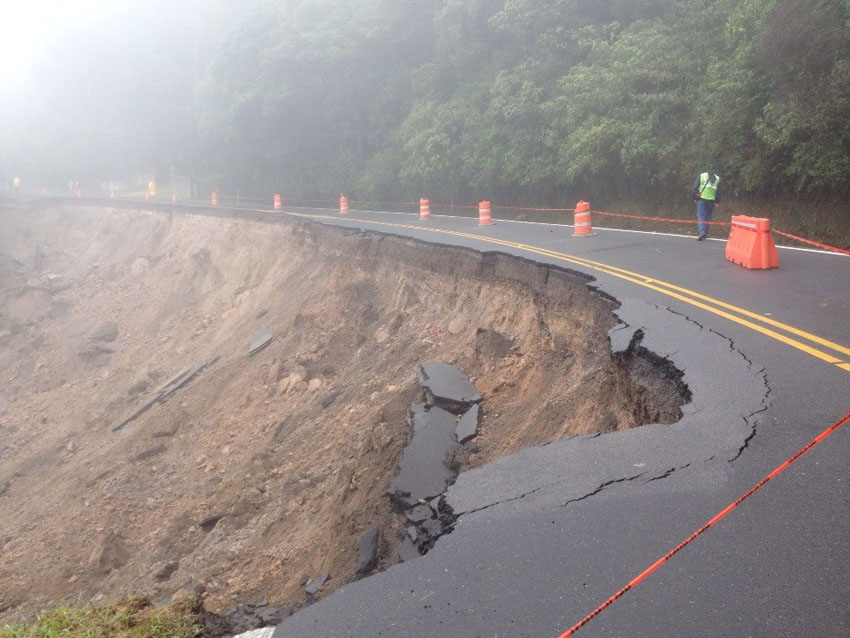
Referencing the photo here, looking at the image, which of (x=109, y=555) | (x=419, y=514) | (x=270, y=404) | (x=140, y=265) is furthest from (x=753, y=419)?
(x=140, y=265)

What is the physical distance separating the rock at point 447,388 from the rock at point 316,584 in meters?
3.17

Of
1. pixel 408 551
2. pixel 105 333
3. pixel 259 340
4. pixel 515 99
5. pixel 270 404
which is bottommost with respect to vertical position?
pixel 105 333

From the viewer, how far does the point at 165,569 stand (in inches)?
354

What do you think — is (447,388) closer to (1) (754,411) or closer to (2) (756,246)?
(1) (754,411)

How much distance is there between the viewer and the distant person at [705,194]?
1480 cm

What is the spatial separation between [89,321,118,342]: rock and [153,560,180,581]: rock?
17631 millimetres

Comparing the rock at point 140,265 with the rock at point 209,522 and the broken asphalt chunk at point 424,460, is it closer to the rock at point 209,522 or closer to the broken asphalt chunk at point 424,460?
the rock at point 209,522

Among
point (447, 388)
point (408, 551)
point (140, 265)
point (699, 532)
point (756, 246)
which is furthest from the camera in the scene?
point (140, 265)

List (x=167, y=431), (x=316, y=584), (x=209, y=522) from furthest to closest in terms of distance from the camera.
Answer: (x=167, y=431) → (x=209, y=522) → (x=316, y=584)

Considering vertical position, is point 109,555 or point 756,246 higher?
point 756,246

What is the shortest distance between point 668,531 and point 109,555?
29.1 ft

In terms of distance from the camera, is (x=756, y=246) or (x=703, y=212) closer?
(x=756, y=246)

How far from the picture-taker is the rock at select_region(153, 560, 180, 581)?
8.86 meters

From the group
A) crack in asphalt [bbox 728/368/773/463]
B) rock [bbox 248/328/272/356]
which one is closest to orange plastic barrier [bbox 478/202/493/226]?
rock [bbox 248/328/272/356]
